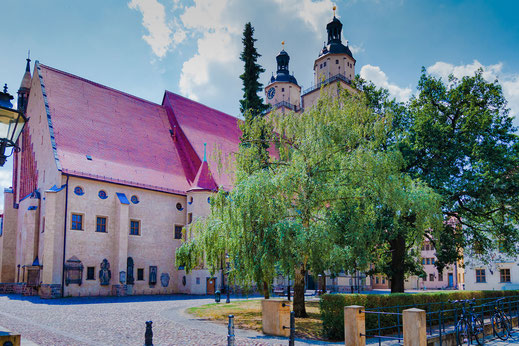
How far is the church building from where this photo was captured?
28531 millimetres

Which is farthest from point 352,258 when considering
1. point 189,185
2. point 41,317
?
point 189,185

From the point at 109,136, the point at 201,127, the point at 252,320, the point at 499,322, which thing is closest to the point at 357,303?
the point at 252,320

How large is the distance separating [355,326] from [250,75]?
25.3 metres

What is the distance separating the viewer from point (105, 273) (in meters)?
29.7

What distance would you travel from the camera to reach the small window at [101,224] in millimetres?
30391

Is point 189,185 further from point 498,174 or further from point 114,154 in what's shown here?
point 498,174

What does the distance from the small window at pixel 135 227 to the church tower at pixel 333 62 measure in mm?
28345

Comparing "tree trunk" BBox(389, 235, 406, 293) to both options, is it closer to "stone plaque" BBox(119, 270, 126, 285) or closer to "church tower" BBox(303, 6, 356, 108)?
"stone plaque" BBox(119, 270, 126, 285)

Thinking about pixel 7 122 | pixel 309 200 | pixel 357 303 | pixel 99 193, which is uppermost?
pixel 99 193

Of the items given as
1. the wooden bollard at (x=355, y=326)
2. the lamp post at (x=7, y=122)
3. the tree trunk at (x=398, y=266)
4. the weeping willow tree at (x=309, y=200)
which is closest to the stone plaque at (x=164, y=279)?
the weeping willow tree at (x=309, y=200)

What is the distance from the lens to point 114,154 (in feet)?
108

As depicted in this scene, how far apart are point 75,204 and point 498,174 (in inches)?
1010

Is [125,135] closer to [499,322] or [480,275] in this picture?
[499,322]

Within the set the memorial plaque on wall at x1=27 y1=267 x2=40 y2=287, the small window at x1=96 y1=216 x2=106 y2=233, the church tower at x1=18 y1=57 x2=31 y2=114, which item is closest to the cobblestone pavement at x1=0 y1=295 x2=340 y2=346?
the memorial plaque on wall at x1=27 y1=267 x2=40 y2=287
